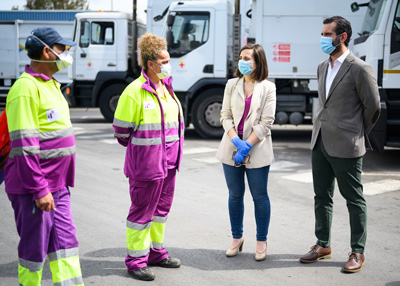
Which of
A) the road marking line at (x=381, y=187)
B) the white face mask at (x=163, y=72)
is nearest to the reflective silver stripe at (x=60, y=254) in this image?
the white face mask at (x=163, y=72)

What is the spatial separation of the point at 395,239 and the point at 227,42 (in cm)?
777

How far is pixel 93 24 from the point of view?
1500 cm

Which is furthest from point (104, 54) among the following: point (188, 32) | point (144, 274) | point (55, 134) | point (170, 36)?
point (55, 134)

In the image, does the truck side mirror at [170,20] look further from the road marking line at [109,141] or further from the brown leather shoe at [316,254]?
the brown leather shoe at [316,254]

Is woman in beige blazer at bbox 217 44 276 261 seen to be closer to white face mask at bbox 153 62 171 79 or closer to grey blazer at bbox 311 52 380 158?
grey blazer at bbox 311 52 380 158

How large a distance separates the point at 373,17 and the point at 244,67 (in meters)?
5.74

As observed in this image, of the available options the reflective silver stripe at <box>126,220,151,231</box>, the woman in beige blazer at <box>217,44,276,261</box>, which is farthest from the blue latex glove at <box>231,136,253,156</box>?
the reflective silver stripe at <box>126,220,151,231</box>

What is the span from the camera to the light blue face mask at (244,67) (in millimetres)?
4523

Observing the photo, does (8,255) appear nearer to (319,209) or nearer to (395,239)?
(319,209)

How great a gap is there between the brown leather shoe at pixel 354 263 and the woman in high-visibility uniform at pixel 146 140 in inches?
61.5

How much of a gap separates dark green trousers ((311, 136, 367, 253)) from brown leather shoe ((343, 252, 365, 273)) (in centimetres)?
4

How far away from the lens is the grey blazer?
13.9ft

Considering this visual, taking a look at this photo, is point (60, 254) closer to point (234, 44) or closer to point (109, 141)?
point (109, 141)

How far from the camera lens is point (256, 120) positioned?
455cm
